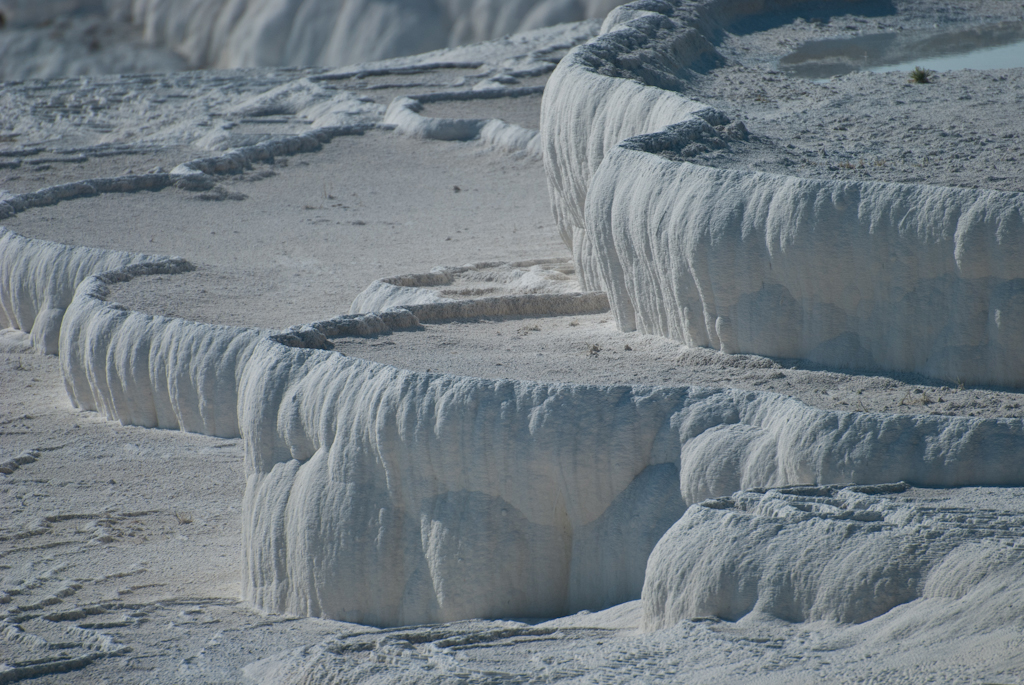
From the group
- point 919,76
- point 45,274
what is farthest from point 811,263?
point 45,274

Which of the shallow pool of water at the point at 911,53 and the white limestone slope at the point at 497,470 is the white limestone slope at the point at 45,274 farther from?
the shallow pool of water at the point at 911,53

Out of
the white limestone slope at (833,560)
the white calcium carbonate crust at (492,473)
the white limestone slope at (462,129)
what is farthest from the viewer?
the white limestone slope at (462,129)

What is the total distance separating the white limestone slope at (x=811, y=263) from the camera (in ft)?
25.1

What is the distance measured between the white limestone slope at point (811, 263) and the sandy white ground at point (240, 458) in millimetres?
255

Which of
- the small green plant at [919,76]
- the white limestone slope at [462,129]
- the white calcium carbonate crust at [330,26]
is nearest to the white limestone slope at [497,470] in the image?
the small green plant at [919,76]

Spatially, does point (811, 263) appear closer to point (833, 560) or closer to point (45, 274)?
point (833, 560)

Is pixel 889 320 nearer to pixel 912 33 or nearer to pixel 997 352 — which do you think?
pixel 997 352

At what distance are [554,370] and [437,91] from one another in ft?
61.7

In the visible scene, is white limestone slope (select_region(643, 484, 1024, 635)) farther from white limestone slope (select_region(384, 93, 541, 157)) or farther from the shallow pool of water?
white limestone slope (select_region(384, 93, 541, 157))

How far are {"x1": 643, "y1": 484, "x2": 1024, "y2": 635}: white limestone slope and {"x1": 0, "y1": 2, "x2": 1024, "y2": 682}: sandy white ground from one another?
0.07 meters

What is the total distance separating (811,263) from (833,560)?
2854 mm

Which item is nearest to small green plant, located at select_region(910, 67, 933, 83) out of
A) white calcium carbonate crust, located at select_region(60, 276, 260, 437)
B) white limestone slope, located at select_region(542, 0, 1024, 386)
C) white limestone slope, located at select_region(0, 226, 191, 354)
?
white limestone slope, located at select_region(542, 0, 1024, 386)

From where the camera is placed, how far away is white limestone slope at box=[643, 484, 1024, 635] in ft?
17.9

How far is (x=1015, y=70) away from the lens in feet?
44.2
